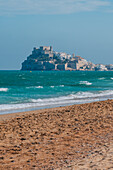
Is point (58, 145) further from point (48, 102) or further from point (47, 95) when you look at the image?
point (47, 95)

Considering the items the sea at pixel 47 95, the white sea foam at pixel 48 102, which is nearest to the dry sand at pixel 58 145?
the sea at pixel 47 95

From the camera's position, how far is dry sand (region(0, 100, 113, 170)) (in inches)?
264

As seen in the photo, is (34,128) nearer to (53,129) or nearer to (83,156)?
(53,129)

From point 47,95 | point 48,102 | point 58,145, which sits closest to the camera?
point 58,145

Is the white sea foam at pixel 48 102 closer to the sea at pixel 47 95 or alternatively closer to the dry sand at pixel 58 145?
the sea at pixel 47 95

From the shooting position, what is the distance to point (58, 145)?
830cm

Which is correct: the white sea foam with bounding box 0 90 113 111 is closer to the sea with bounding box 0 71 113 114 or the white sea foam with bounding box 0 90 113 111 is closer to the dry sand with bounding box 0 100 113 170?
the sea with bounding box 0 71 113 114

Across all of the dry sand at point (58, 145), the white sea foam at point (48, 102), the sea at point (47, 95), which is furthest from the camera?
the sea at point (47, 95)

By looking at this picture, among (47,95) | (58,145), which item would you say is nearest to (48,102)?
(47,95)

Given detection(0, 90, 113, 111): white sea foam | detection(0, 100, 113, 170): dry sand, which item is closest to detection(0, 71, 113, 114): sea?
detection(0, 90, 113, 111): white sea foam

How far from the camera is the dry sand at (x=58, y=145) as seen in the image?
6698mm

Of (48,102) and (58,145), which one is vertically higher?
(58,145)

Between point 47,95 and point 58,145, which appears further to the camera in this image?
point 47,95

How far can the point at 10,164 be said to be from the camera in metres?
6.91
